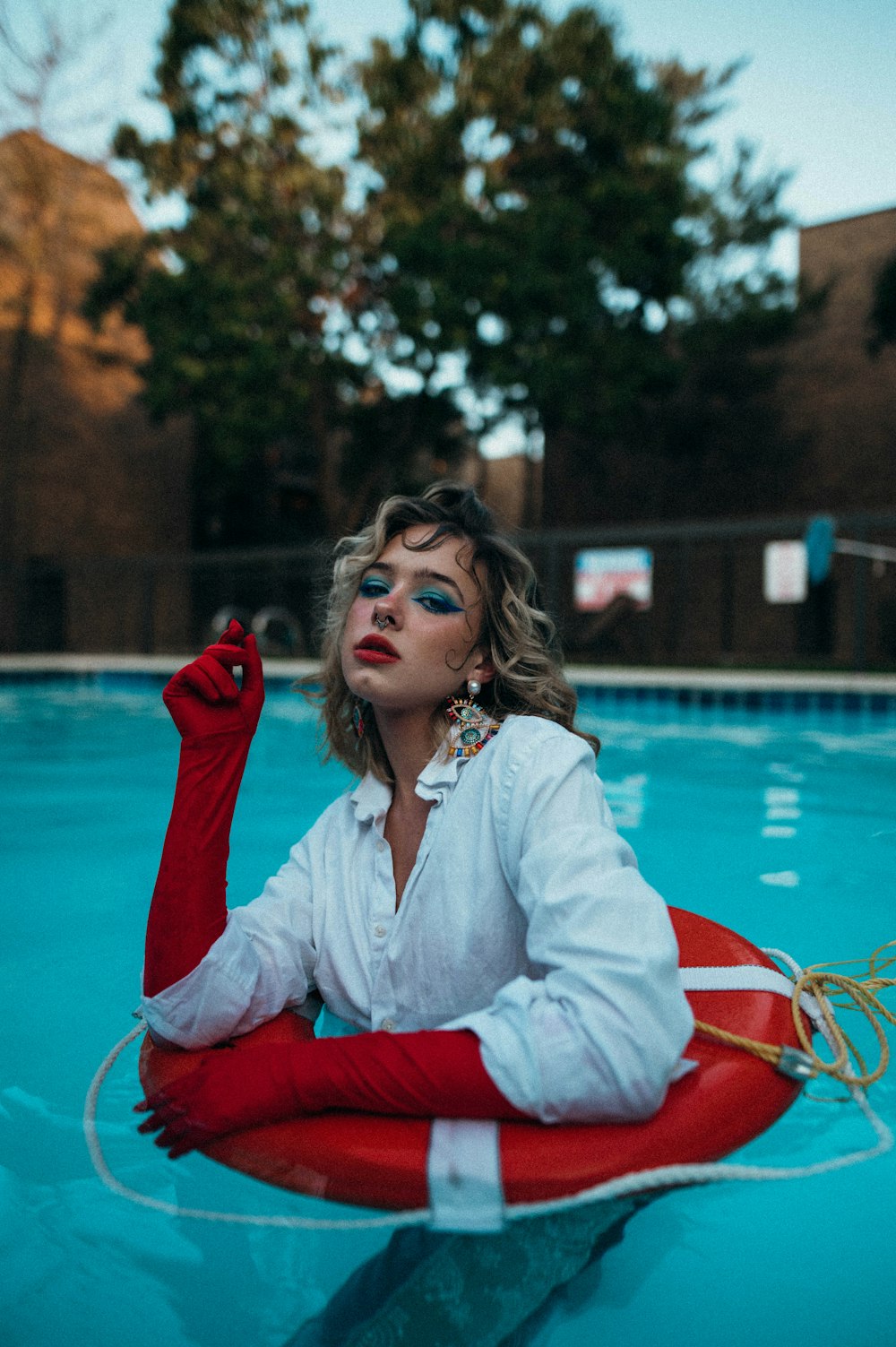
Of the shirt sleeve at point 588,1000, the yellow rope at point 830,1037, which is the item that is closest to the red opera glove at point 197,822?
the shirt sleeve at point 588,1000

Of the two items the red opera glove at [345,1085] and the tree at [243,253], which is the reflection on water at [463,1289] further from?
the tree at [243,253]

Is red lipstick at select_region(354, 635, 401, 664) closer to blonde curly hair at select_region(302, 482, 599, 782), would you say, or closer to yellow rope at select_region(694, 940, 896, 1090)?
blonde curly hair at select_region(302, 482, 599, 782)

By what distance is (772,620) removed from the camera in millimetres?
16672

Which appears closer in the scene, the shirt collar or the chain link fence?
the shirt collar

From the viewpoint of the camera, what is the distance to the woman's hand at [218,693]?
149 centimetres

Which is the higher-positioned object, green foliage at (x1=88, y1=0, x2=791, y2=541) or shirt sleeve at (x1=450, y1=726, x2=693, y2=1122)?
green foliage at (x1=88, y1=0, x2=791, y2=541)

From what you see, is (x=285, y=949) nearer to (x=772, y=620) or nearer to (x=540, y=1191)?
(x=540, y=1191)

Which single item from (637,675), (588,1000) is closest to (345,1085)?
(588,1000)

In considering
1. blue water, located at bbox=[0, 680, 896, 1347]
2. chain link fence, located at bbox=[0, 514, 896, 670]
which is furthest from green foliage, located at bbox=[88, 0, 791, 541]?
blue water, located at bbox=[0, 680, 896, 1347]

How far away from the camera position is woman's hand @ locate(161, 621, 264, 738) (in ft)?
4.90

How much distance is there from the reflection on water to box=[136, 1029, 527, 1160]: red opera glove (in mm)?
197

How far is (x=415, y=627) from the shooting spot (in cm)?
168

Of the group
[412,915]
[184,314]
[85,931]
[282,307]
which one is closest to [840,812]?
[85,931]

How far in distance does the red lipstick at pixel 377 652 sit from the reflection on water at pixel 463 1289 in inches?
31.4
